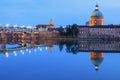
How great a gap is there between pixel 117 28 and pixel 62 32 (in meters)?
24.6

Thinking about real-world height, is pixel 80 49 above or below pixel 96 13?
below

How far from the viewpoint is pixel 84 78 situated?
16344mm

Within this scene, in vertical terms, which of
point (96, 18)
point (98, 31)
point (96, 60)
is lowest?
point (96, 60)

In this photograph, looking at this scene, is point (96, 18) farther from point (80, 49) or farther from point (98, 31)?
point (80, 49)

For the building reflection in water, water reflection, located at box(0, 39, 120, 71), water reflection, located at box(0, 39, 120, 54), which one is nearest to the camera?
the building reflection in water

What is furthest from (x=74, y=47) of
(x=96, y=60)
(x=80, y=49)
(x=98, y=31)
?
(x=98, y=31)

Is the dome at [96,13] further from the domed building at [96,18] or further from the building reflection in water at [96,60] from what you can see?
the building reflection in water at [96,60]

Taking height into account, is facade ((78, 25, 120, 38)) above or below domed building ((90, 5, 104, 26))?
below

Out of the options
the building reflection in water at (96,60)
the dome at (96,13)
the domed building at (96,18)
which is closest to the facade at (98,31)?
the domed building at (96,18)

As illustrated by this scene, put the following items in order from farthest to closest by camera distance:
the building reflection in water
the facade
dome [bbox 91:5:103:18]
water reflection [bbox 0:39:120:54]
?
dome [bbox 91:5:103:18], the facade, water reflection [bbox 0:39:120:54], the building reflection in water

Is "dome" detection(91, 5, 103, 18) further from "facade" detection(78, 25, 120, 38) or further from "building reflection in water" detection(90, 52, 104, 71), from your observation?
"building reflection in water" detection(90, 52, 104, 71)

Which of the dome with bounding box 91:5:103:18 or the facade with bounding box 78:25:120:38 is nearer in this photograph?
the facade with bounding box 78:25:120:38

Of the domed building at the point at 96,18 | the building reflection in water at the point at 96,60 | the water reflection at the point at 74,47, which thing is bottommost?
the water reflection at the point at 74,47

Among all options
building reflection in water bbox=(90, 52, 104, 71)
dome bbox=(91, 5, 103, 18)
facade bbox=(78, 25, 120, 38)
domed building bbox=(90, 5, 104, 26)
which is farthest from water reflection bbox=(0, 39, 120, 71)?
dome bbox=(91, 5, 103, 18)
